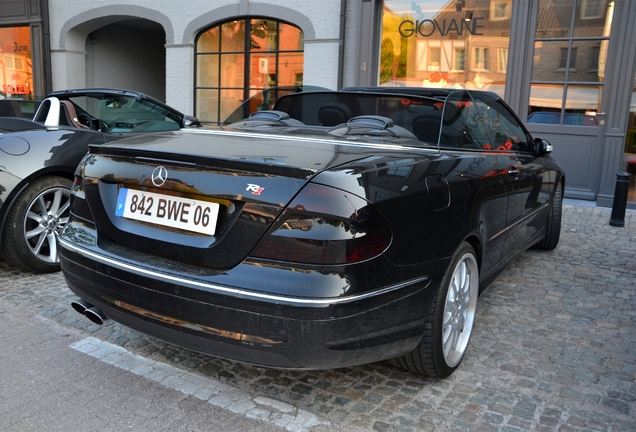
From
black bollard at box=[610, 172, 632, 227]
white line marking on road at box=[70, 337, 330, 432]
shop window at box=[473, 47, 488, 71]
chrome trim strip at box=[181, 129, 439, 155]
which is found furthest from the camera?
shop window at box=[473, 47, 488, 71]

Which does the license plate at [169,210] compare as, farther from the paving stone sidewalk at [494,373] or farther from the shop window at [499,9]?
the shop window at [499,9]

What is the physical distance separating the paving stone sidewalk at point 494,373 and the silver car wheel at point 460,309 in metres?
0.13

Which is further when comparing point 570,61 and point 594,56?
point 570,61

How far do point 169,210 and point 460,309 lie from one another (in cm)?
164

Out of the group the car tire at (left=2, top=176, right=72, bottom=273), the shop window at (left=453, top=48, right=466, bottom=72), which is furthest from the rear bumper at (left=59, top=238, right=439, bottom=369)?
the shop window at (left=453, top=48, right=466, bottom=72)

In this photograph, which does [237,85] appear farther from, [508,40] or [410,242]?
[410,242]

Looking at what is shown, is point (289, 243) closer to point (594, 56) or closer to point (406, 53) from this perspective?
point (594, 56)

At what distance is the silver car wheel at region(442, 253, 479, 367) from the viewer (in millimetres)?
2969

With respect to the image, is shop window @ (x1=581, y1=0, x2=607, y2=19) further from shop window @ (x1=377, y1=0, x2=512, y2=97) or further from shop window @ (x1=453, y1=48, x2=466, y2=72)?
shop window @ (x1=453, y1=48, x2=466, y2=72)

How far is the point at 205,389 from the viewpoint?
2840 millimetres

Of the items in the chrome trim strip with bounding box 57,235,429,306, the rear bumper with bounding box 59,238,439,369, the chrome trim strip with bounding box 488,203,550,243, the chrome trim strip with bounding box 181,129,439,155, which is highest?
the chrome trim strip with bounding box 181,129,439,155

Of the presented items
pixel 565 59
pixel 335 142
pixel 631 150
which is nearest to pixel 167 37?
pixel 565 59

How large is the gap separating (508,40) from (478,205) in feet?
22.5

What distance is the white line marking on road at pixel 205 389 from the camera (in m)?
2.59
